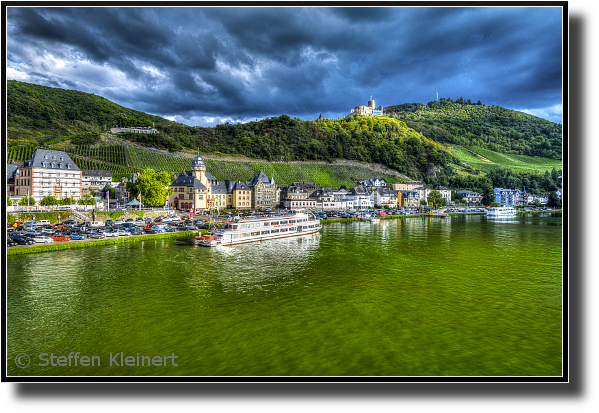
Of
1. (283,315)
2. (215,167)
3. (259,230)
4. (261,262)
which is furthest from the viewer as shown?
(215,167)

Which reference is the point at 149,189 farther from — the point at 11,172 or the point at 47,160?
the point at 11,172

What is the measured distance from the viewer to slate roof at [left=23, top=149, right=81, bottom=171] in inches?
803

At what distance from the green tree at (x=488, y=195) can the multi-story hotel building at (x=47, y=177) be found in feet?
170

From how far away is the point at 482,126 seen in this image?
59.1 metres

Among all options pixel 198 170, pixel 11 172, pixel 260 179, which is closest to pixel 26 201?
pixel 11 172

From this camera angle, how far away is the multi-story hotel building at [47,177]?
19.9 metres

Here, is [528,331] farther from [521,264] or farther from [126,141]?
[126,141]

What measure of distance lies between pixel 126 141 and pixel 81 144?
6.58 meters

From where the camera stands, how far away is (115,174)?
38531mm

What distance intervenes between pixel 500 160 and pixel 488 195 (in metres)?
6.87

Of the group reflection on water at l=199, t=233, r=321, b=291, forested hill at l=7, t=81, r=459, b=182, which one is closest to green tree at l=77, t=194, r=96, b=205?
reflection on water at l=199, t=233, r=321, b=291

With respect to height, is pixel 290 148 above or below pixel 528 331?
above
